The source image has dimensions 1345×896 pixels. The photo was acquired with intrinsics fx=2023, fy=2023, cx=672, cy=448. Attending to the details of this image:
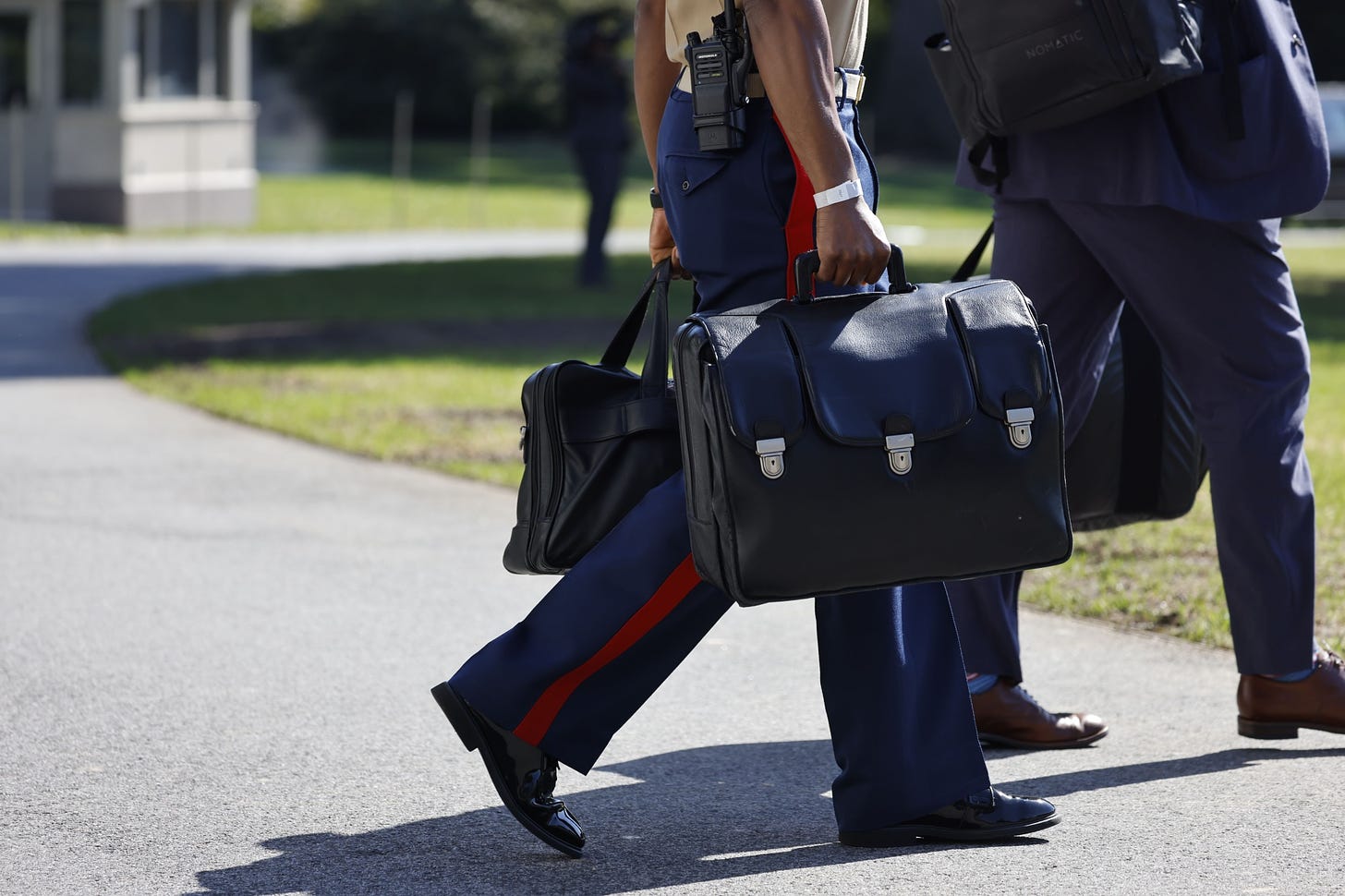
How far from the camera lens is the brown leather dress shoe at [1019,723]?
404cm

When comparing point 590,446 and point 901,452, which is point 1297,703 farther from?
point 590,446

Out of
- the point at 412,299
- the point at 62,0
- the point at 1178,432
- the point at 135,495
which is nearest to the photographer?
the point at 1178,432

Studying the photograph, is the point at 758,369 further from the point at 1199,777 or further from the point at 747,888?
the point at 1199,777

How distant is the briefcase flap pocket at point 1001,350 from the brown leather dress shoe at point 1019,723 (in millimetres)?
1080

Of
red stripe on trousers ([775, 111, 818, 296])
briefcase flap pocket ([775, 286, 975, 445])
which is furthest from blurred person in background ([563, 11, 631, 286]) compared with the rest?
briefcase flap pocket ([775, 286, 975, 445])

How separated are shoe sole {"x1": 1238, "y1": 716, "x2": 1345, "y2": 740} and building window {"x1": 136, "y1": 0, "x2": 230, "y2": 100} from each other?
21.2 meters

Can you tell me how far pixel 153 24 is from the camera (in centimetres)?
2342

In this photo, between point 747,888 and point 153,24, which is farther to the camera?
point 153,24

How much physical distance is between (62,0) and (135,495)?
17720mm

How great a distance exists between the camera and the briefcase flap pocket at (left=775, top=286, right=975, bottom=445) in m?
3.04

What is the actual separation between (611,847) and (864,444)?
35.0 inches

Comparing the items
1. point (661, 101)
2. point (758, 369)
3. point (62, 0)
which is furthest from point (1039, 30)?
point (62, 0)

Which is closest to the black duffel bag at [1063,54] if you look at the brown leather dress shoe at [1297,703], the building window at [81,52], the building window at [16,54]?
the brown leather dress shoe at [1297,703]

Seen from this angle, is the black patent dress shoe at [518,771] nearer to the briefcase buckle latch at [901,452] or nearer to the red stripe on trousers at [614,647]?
the red stripe on trousers at [614,647]
